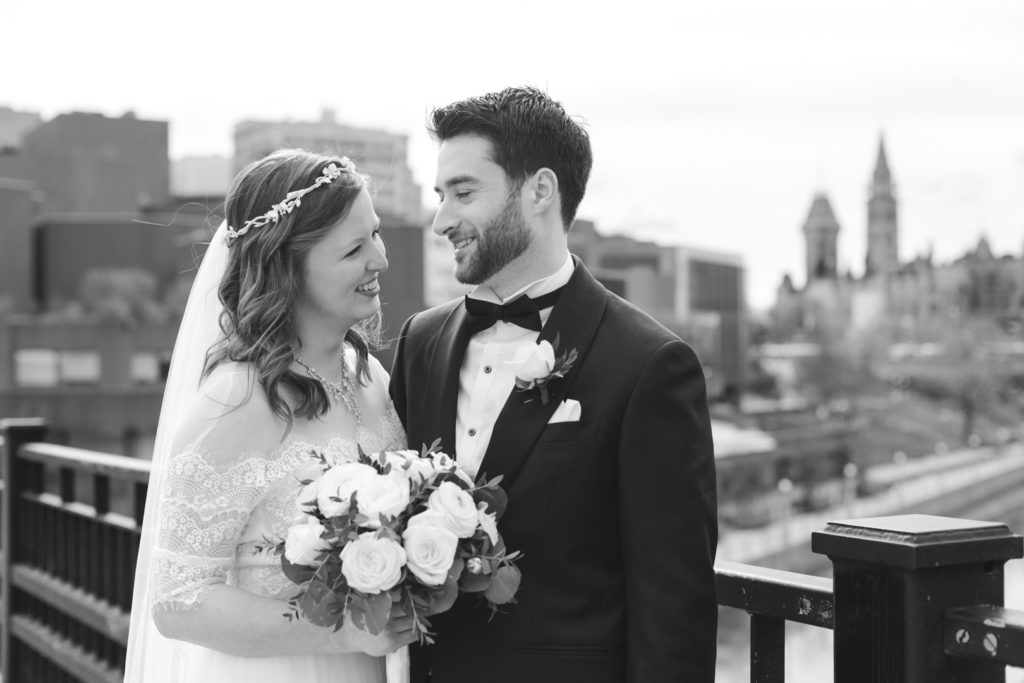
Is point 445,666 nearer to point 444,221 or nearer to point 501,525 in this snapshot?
point 501,525

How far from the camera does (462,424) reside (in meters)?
2.69

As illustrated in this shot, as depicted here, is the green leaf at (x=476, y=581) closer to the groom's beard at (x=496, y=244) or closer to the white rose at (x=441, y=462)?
the white rose at (x=441, y=462)

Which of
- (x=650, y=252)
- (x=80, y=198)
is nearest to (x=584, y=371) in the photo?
(x=80, y=198)

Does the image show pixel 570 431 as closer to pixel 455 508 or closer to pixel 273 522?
pixel 455 508

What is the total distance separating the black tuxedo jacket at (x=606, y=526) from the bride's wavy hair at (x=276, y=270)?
533mm

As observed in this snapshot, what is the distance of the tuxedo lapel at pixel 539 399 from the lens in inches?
99.6

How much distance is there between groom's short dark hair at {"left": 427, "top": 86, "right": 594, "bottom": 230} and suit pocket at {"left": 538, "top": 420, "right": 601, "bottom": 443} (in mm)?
599

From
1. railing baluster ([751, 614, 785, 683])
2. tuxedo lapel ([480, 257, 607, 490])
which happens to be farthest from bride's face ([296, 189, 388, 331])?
railing baluster ([751, 614, 785, 683])

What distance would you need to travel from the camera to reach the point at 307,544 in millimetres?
2205

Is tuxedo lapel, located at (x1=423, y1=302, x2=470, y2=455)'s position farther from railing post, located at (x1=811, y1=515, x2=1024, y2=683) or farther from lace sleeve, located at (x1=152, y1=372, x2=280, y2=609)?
railing post, located at (x1=811, y1=515, x2=1024, y2=683)

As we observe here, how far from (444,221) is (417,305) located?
2086 inches

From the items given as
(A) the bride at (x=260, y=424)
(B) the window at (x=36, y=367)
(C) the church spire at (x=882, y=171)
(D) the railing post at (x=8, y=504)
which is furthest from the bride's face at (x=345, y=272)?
(C) the church spire at (x=882, y=171)

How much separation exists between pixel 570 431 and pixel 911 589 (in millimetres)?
Answer: 829

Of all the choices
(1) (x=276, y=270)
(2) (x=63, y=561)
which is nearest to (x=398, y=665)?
(1) (x=276, y=270)
